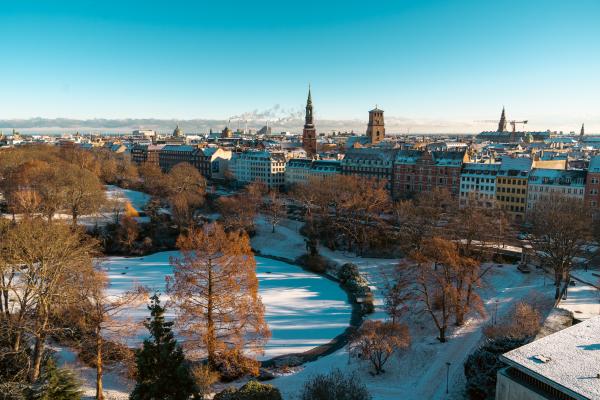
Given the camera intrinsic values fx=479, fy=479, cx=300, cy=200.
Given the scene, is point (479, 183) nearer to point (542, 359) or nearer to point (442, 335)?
point (442, 335)

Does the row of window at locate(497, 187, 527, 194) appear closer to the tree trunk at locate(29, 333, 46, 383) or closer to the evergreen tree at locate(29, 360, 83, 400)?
the tree trunk at locate(29, 333, 46, 383)

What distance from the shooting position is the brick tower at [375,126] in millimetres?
171875

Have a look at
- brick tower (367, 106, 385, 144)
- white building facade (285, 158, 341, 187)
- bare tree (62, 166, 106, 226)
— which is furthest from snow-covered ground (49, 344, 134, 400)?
brick tower (367, 106, 385, 144)

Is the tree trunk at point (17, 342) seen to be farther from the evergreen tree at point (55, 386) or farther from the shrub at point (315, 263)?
the shrub at point (315, 263)

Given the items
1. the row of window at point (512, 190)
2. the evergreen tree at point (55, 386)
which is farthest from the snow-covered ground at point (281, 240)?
the evergreen tree at point (55, 386)

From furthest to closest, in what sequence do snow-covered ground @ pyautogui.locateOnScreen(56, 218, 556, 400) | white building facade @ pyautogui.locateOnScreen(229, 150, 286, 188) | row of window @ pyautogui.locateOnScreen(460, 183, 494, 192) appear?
white building facade @ pyautogui.locateOnScreen(229, 150, 286, 188), row of window @ pyautogui.locateOnScreen(460, 183, 494, 192), snow-covered ground @ pyautogui.locateOnScreen(56, 218, 556, 400)

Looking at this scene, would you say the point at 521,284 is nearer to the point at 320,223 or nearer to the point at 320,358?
the point at 320,358

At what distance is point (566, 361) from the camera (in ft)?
72.8

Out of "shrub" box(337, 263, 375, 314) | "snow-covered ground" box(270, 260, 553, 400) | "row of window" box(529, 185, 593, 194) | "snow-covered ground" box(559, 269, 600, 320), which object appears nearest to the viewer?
"snow-covered ground" box(270, 260, 553, 400)

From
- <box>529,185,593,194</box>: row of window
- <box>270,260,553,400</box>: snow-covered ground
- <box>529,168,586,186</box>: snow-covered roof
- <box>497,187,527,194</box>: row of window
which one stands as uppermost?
<box>529,168,586,186</box>: snow-covered roof

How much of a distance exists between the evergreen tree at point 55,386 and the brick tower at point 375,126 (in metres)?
153

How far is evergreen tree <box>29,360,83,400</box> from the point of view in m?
24.1

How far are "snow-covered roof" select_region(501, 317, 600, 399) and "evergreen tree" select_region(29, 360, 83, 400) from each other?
21764mm

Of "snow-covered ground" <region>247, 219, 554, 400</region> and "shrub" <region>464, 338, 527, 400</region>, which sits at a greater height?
"shrub" <region>464, 338, 527, 400</region>
